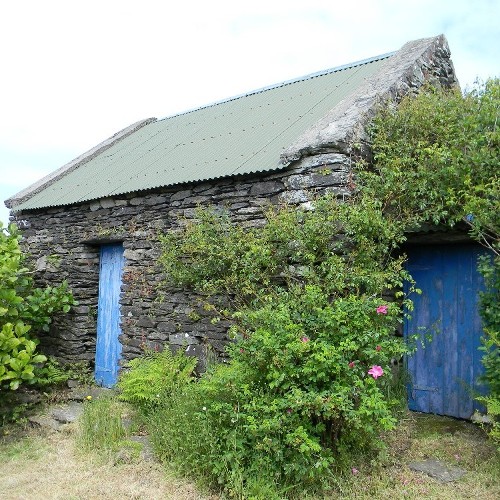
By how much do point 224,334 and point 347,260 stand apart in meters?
1.74

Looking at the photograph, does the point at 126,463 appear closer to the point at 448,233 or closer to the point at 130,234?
the point at 130,234

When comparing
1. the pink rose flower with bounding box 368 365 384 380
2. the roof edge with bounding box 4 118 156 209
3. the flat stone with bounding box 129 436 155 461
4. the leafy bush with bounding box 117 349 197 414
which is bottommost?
the flat stone with bounding box 129 436 155 461

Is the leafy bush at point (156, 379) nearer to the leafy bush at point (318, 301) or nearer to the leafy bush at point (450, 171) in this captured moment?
the leafy bush at point (318, 301)

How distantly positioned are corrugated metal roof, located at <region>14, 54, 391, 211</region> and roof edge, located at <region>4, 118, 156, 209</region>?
0.13m

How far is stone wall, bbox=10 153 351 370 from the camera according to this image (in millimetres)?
5762

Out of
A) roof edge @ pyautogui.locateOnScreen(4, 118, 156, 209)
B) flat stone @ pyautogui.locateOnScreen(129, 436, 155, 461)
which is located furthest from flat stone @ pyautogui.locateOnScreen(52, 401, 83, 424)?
roof edge @ pyautogui.locateOnScreen(4, 118, 156, 209)

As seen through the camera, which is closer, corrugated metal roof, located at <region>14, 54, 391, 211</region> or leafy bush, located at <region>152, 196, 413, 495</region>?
leafy bush, located at <region>152, 196, 413, 495</region>

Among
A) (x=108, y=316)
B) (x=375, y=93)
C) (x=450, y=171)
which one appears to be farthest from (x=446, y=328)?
(x=108, y=316)

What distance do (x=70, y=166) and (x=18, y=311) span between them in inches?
155

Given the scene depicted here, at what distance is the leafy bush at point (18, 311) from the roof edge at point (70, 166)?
1983 mm

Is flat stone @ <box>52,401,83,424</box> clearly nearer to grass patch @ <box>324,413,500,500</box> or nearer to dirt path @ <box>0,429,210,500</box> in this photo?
dirt path @ <box>0,429,210,500</box>

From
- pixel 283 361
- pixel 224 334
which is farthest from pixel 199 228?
pixel 283 361

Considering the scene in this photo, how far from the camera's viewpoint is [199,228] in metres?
6.08

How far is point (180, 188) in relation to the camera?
22.3ft
